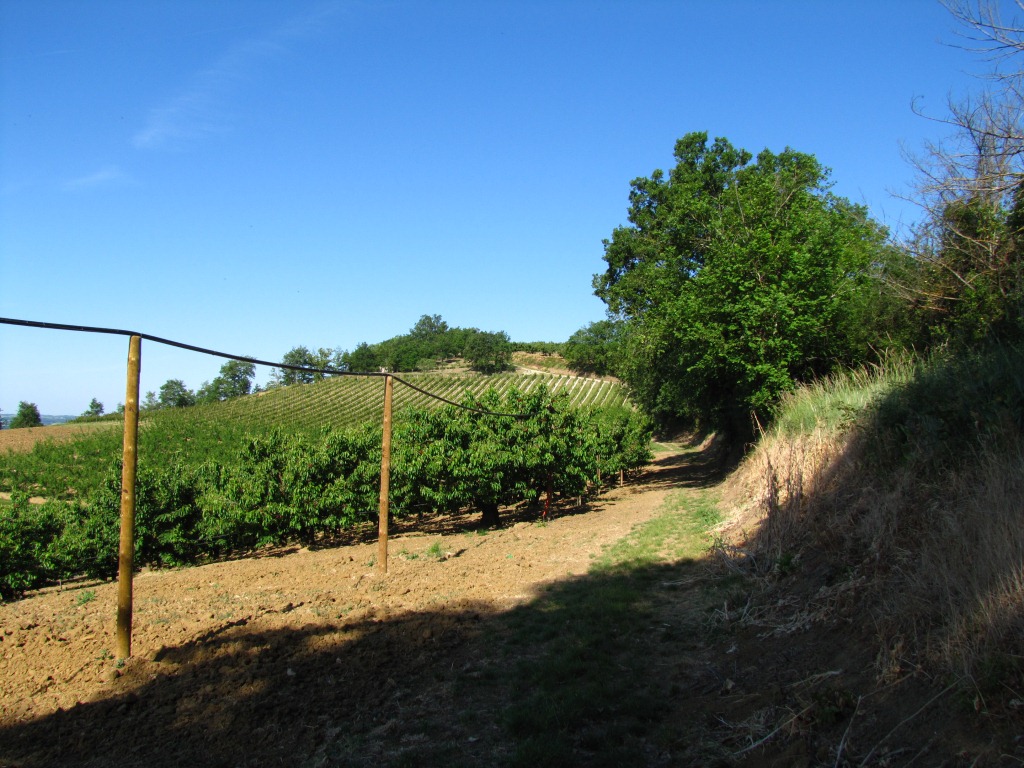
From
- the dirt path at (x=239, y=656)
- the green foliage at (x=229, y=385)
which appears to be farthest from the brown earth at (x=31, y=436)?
the dirt path at (x=239, y=656)

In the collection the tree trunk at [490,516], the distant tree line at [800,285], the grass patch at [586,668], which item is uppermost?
the distant tree line at [800,285]

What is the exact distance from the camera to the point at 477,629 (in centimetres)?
714

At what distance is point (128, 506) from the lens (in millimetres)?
6020

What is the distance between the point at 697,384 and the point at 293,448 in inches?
476

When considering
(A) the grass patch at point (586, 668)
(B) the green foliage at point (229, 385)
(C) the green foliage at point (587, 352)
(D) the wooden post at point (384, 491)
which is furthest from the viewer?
(B) the green foliage at point (229, 385)

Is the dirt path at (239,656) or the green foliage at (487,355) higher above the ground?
the green foliage at (487,355)

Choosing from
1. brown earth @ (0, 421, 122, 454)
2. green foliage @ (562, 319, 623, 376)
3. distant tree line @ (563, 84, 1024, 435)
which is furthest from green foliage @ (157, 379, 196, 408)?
distant tree line @ (563, 84, 1024, 435)

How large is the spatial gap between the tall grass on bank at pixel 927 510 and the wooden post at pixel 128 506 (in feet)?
20.1

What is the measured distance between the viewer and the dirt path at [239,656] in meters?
4.66

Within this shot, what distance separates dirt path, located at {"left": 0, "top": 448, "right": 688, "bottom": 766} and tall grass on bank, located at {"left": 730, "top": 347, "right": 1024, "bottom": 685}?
3589 millimetres

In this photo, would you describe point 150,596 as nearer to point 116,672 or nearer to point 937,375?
point 116,672

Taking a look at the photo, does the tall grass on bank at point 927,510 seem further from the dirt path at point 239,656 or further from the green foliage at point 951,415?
the dirt path at point 239,656

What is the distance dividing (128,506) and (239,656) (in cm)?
171

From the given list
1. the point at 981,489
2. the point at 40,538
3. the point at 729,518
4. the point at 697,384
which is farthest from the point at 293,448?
the point at 981,489
